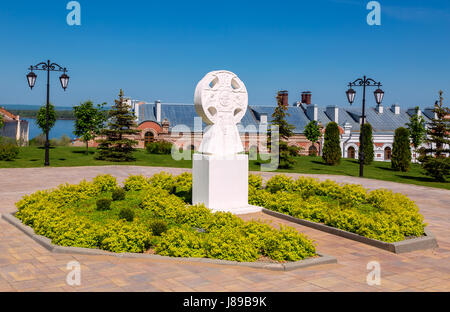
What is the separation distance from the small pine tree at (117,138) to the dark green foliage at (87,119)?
255 centimetres

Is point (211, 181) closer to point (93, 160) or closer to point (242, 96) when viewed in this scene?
point (242, 96)

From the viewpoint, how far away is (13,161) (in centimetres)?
2425

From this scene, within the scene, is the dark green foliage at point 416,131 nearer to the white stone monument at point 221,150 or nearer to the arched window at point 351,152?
the arched window at point 351,152

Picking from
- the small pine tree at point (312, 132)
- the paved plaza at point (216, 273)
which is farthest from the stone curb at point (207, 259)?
the small pine tree at point (312, 132)

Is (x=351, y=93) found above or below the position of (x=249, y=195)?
above

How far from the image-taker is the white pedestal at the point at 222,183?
10727 millimetres

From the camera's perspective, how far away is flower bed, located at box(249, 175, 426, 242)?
8461mm
